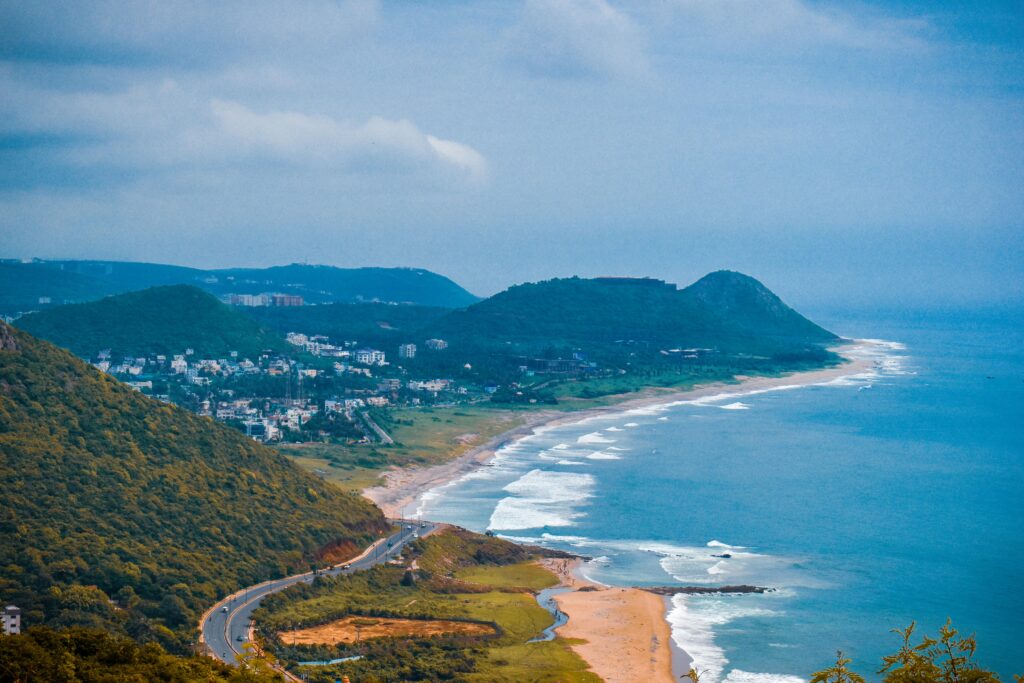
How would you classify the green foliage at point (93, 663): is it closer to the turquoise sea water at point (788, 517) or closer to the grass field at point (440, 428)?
the turquoise sea water at point (788, 517)

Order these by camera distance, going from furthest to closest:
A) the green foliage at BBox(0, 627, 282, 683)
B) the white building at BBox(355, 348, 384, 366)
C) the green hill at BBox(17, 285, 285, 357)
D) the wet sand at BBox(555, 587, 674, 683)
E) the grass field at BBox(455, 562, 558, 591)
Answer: the white building at BBox(355, 348, 384, 366) → the green hill at BBox(17, 285, 285, 357) → the grass field at BBox(455, 562, 558, 591) → the wet sand at BBox(555, 587, 674, 683) → the green foliage at BBox(0, 627, 282, 683)

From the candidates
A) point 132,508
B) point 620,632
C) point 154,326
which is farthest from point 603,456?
point 154,326

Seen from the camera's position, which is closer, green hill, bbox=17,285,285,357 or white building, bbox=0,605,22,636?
white building, bbox=0,605,22,636

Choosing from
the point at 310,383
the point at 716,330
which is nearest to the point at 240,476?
the point at 310,383

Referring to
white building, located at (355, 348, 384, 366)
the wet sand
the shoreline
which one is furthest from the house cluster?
the wet sand

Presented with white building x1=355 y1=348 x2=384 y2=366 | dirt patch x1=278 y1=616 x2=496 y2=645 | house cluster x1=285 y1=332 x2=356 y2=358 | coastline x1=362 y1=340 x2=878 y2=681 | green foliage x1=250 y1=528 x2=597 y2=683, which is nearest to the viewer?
green foliage x1=250 y1=528 x2=597 y2=683

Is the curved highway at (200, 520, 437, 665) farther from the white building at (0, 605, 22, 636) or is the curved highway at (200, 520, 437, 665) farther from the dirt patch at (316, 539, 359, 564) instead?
the white building at (0, 605, 22, 636)

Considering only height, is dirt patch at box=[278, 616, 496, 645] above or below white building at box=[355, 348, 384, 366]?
below
